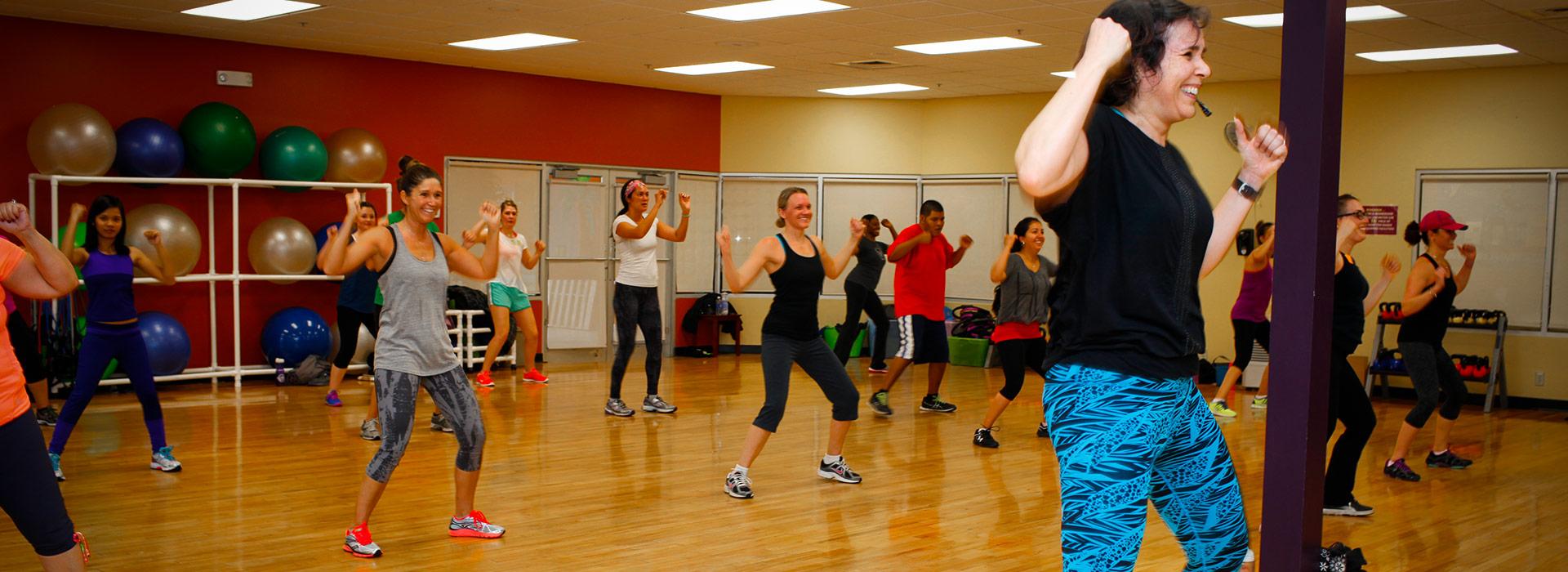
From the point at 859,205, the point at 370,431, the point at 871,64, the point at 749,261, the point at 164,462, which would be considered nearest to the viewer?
the point at 749,261

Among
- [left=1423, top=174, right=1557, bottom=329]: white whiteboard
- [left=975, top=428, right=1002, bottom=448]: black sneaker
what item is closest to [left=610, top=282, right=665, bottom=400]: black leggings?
[left=975, top=428, right=1002, bottom=448]: black sneaker

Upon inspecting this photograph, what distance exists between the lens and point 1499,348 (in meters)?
10.6

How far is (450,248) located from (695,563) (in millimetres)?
1592

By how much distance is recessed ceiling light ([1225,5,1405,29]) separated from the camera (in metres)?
8.19

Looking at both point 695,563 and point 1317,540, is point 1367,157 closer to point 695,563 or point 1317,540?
point 695,563

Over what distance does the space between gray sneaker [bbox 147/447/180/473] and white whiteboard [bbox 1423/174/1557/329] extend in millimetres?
10286

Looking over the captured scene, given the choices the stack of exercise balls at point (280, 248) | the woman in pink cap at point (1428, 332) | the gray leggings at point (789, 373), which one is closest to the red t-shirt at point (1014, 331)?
the gray leggings at point (789, 373)

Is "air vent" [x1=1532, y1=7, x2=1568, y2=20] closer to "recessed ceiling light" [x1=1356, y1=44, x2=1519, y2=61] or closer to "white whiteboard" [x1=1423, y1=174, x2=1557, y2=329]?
"recessed ceiling light" [x1=1356, y1=44, x2=1519, y2=61]

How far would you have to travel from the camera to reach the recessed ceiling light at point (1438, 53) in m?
9.77

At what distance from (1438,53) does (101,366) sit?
989 centimetres

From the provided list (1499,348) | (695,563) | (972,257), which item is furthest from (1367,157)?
(695,563)

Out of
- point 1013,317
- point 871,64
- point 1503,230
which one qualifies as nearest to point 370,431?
point 1013,317

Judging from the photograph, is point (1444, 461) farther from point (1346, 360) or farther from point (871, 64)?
point (871, 64)

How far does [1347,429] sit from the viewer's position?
5.41m
